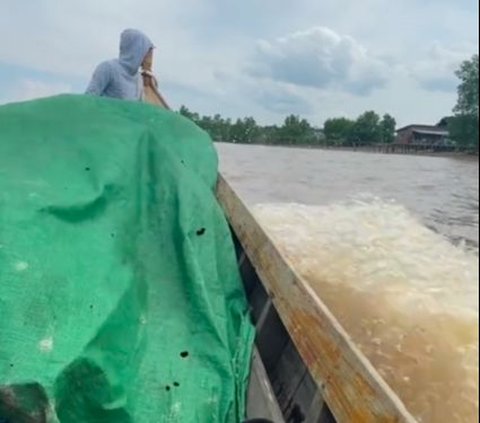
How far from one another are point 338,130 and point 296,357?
6410 centimetres

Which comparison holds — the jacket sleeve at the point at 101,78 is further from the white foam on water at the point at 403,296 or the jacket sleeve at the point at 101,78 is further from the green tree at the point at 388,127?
the green tree at the point at 388,127

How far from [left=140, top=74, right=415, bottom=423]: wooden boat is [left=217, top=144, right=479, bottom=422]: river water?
0.63 feet

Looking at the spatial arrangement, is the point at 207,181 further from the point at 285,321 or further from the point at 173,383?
the point at 173,383

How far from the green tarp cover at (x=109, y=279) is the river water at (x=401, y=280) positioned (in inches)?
22.0

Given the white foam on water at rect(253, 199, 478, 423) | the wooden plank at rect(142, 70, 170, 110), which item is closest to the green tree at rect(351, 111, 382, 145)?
the white foam on water at rect(253, 199, 478, 423)

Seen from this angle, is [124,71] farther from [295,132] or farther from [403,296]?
[295,132]

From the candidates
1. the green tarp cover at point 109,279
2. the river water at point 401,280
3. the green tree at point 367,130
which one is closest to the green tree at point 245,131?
the green tree at point 367,130

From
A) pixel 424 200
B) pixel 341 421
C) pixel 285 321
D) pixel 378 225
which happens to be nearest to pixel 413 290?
pixel 378 225

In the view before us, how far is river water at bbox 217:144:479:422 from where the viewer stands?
11.7ft

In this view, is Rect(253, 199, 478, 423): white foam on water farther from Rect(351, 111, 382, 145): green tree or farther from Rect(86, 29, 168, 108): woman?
Rect(351, 111, 382, 145): green tree

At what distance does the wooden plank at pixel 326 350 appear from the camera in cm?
119

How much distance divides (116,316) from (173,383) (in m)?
0.24

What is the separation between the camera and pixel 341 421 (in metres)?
1.28

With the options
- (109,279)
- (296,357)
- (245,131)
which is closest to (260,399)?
(296,357)
